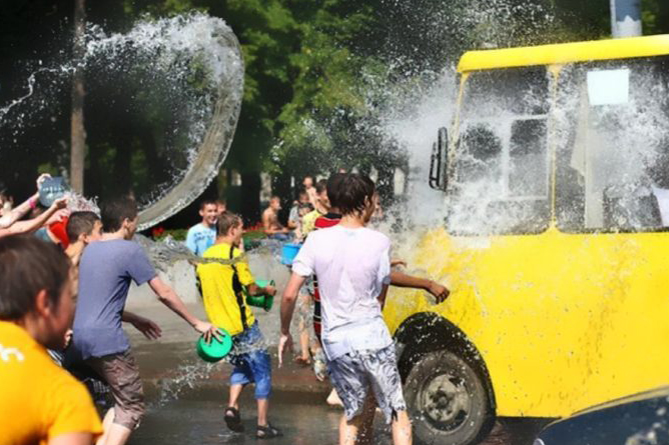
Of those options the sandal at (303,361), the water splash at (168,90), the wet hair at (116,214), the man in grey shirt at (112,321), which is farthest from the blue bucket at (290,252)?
the water splash at (168,90)

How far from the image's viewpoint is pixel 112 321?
866cm

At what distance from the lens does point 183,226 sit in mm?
32250

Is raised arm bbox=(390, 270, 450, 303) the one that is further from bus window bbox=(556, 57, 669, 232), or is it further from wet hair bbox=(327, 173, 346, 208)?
bus window bbox=(556, 57, 669, 232)

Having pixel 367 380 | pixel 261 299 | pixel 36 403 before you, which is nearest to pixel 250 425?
pixel 261 299

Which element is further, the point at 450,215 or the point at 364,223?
the point at 450,215

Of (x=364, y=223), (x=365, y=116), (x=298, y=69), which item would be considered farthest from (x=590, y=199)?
(x=298, y=69)

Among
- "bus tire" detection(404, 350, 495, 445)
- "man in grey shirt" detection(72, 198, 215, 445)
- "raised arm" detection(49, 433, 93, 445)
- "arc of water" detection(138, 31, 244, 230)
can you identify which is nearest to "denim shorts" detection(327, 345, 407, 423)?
"man in grey shirt" detection(72, 198, 215, 445)

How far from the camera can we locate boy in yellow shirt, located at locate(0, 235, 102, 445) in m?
3.89

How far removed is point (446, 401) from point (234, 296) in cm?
196

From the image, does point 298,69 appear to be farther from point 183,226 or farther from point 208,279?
point 208,279

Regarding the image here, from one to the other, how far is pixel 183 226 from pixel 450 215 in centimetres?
2234

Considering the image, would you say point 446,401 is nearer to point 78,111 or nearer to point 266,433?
point 266,433

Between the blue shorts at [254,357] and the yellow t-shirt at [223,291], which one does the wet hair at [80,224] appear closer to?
the yellow t-shirt at [223,291]

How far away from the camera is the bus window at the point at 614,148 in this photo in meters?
9.66
